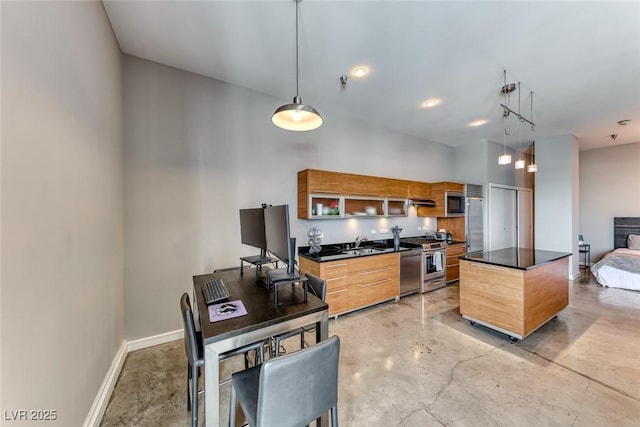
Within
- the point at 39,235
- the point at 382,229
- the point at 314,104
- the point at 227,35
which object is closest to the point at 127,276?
the point at 39,235

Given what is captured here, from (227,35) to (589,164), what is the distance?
9022 mm

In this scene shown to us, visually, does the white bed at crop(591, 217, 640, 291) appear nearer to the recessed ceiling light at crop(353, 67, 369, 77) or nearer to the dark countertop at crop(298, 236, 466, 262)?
the dark countertop at crop(298, 236, 466, 262)

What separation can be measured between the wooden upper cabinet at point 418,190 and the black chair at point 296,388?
13.7 ft

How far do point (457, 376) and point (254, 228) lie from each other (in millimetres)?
2335

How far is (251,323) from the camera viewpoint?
1328 millimetres

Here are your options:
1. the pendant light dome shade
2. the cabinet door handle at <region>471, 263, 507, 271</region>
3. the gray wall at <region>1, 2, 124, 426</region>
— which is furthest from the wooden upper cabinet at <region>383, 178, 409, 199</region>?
the gray wall at <region>1, 2, 124, 426</region>

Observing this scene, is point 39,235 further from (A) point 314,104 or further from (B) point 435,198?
(B) point 435,198

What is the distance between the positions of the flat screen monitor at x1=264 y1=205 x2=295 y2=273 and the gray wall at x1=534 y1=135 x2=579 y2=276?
638 cm

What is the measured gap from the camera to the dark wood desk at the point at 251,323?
1.22 metres

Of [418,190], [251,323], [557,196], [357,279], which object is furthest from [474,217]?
[251,323]

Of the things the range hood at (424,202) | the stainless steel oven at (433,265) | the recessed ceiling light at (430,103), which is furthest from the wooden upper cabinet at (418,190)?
the recessed ceiling light at (430,103)

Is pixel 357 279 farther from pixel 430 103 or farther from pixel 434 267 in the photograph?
pixel 430 103

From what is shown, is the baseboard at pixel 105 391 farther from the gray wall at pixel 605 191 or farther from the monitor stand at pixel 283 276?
the gray wall at pixel 605 191

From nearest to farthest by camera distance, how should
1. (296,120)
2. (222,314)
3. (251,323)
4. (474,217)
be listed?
(251,323) → (222,314) → (296,120) → (474,217)
